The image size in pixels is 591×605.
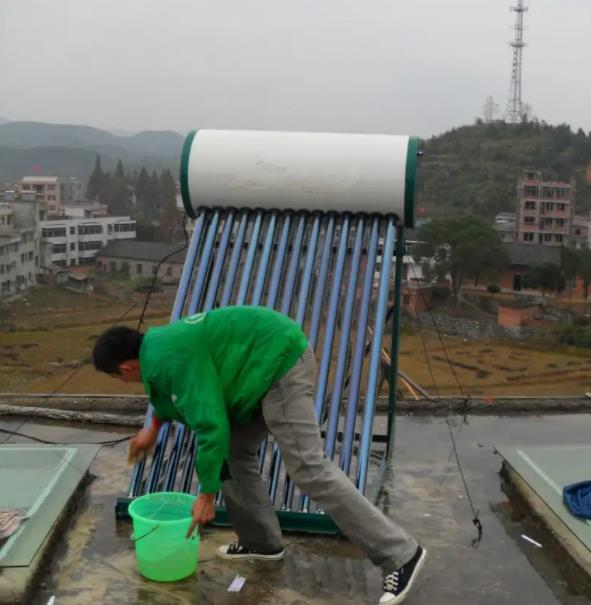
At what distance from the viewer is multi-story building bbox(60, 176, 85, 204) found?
3410 inches

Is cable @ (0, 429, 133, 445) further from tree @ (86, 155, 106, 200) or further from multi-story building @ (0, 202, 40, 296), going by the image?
tree @ (86, 155, 106, 200)

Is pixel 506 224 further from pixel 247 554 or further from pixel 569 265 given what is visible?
pixel 247 554

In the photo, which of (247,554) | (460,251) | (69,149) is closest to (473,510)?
(247,554)

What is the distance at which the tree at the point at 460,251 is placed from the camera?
37.6m

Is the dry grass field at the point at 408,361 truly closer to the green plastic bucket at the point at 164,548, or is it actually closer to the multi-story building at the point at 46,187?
the green plastic bucket at the point at 164,548

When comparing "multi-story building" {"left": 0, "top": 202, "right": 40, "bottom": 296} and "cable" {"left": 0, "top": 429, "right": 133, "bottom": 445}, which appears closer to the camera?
"cable" {"left": 0, "top": 429, "right": 133, "bottom": 445}

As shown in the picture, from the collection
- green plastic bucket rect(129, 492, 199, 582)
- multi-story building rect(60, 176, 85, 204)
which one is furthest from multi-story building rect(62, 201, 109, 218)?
green plastic bucket rect(129, 492, 199, 582)

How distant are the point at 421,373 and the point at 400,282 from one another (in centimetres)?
1129

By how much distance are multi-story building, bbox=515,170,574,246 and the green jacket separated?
1966 inches

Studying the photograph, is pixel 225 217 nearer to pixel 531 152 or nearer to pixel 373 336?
pixel 373 336

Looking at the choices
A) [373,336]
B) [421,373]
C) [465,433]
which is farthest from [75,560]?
[421,373]

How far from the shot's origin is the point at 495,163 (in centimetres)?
6062

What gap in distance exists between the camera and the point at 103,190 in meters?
81.4

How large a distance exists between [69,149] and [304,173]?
132 meters
